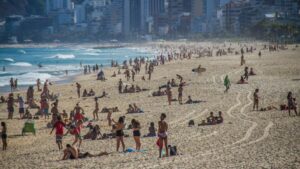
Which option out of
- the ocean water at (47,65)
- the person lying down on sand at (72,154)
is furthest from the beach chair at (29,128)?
the ocean water at (47,65)

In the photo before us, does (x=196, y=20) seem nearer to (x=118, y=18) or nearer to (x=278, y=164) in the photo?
(x=118, y=18)

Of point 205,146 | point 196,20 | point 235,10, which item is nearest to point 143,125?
point 205,146

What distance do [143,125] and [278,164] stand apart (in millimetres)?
7197

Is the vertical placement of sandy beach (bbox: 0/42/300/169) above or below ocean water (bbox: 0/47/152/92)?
below

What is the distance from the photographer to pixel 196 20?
151750 millimetres

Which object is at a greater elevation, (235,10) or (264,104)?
(235,10)

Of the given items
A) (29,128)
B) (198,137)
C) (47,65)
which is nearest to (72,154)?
Answer: (198,137)

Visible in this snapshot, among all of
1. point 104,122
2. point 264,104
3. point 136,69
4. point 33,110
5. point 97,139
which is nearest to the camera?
point 97,139

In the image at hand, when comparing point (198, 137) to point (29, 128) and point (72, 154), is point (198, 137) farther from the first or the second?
point (29, 128)

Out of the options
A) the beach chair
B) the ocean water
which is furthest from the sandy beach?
the ocean water

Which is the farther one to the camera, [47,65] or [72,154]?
[47,65]

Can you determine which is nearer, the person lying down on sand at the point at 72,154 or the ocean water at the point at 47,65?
the person lying down on sand at the point at 72,154

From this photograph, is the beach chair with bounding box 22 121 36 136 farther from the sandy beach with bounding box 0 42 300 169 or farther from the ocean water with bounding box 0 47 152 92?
the ocean water with bounding box 0 47 152 92

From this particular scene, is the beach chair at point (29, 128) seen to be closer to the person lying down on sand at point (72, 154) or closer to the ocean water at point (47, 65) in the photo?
the person lying down on sand at point (72, 154)
